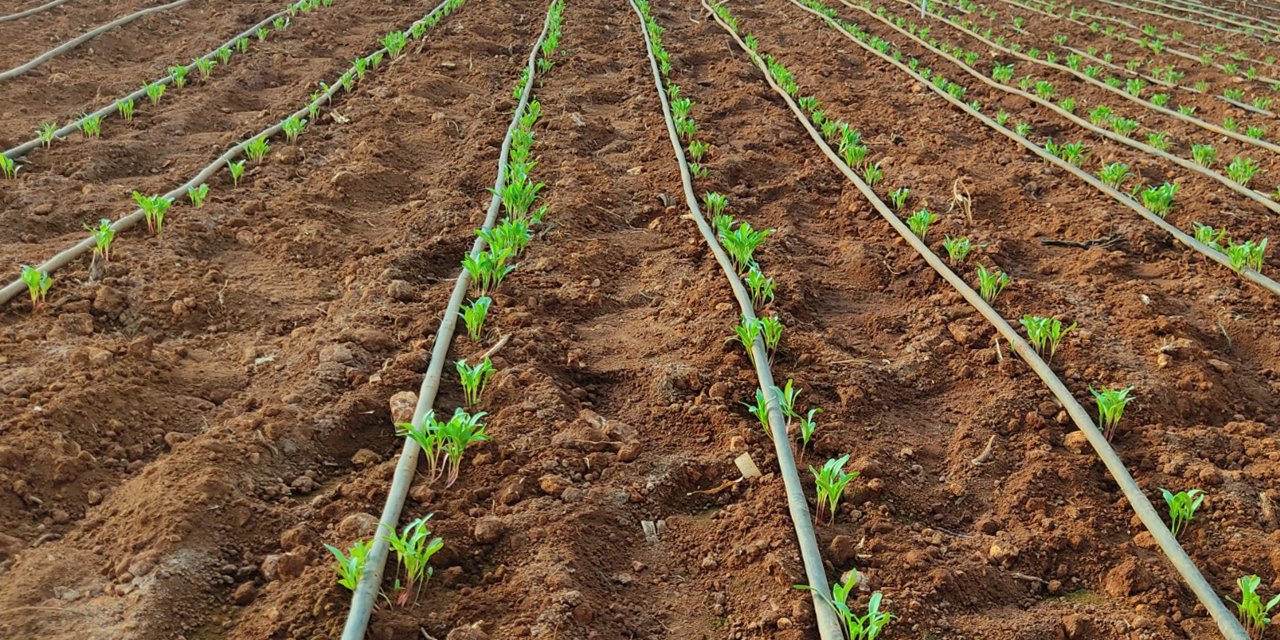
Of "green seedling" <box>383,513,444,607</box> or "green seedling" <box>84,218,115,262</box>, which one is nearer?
"green seedling" <box>383,513,444,607</box>

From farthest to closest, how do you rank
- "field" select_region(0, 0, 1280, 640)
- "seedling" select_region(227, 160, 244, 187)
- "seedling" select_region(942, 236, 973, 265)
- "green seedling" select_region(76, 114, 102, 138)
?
"green seedling" select_region(76, 114, 102, 138) < "seedling" select_region(227, 160, 244, 187) < "seedling" select_region(942, 236, 973, 265) < "field" select_region(0, 0, 1280, 640)

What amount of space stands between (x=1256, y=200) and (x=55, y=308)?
6167 millimetres

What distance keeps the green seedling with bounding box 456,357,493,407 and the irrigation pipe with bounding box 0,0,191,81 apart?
539 centimetres

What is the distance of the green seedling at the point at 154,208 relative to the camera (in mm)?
4496

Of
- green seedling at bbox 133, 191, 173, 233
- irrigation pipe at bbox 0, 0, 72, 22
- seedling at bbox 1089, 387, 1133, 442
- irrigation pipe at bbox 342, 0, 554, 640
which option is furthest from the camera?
irrigation pipe at bbox 0, 0, 72, 22

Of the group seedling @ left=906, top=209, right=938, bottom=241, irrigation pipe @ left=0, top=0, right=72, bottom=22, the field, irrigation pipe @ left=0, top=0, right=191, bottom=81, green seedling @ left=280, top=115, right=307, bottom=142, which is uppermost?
irrigation pipe @ left=0, top=0, right=72, bottom=22

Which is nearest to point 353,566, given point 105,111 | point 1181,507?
point 1181,507

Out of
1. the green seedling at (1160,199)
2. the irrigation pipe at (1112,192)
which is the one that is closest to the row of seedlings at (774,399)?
the irrigation pipe at (1112,192)

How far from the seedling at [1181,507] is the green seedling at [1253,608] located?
337mm

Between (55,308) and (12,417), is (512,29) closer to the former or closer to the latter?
(55,308)

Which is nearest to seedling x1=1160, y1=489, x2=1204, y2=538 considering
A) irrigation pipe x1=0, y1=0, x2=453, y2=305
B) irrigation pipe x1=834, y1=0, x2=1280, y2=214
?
irrigation pipe x1=834, y1=0, x2=1280, y2=214

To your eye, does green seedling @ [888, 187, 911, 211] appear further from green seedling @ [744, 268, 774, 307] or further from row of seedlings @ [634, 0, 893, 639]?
green seedling @ [744, 268, 774, 307]

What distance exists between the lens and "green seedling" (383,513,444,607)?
2477 millimetres

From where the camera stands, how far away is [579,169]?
19.1 feet
